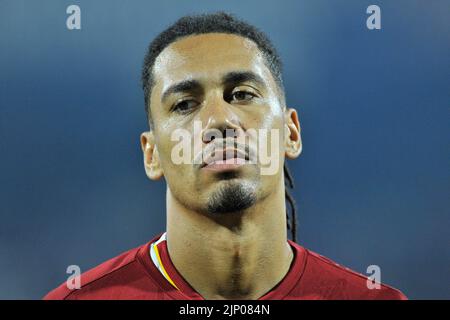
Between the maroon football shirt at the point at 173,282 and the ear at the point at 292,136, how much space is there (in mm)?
314

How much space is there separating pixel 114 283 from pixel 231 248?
0.41 metres

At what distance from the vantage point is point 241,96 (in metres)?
1.69

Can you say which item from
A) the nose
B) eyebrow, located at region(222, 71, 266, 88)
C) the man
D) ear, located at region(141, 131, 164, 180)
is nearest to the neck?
the man

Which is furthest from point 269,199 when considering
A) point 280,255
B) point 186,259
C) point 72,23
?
point 72,23

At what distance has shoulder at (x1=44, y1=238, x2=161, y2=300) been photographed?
1.74 m

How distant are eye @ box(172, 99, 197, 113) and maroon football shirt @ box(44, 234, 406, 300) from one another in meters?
0.44

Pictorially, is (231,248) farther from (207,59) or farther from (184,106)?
(207,59)

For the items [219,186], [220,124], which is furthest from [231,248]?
[220,124]

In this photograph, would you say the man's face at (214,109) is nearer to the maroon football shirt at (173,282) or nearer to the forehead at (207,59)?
the forehead at (207,59)

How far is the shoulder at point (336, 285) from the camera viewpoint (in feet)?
5.74
